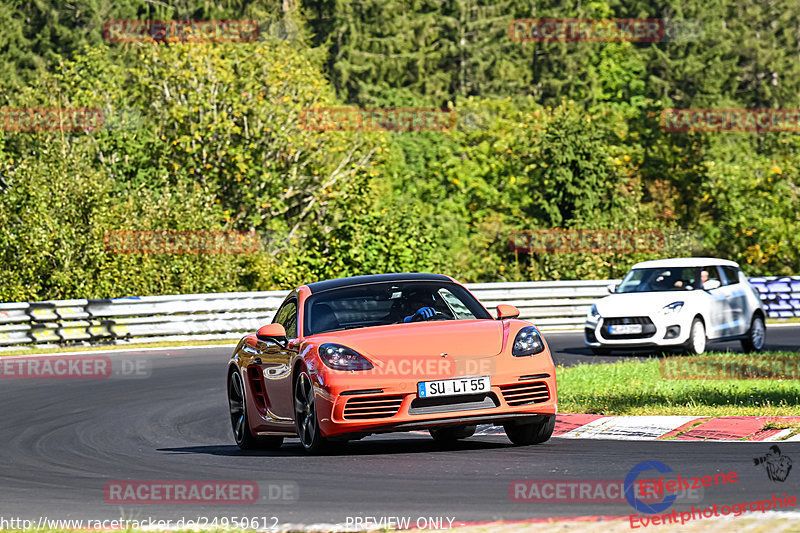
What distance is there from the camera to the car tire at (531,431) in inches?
396

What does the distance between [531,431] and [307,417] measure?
1.74 metres

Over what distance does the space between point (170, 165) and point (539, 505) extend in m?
39.0

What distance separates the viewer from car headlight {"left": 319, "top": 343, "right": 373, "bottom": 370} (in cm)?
952

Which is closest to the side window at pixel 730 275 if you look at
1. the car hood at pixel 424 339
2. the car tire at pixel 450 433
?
the car tire at pixel 450 433

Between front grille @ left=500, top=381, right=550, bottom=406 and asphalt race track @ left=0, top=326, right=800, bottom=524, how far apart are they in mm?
381

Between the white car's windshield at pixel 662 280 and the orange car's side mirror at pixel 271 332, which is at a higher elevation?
the orange car's side mirror at pixel 271 332

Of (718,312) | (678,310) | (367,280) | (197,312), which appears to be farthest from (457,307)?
(197,312)

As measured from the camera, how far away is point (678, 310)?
68.2ft

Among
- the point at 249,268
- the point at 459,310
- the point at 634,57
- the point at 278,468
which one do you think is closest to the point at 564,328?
the point at 249,268

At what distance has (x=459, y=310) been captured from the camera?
11117 millimetres

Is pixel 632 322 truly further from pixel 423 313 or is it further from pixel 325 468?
pixel 325 468

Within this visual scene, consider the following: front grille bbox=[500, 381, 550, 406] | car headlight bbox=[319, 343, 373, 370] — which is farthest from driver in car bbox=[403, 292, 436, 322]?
front grille bbox=[500, 381, 550, 406]

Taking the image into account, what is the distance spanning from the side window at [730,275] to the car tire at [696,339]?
1.25 metres

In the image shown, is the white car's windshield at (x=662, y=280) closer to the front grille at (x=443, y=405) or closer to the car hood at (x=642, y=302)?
the car hood at (x=642, y=302)
